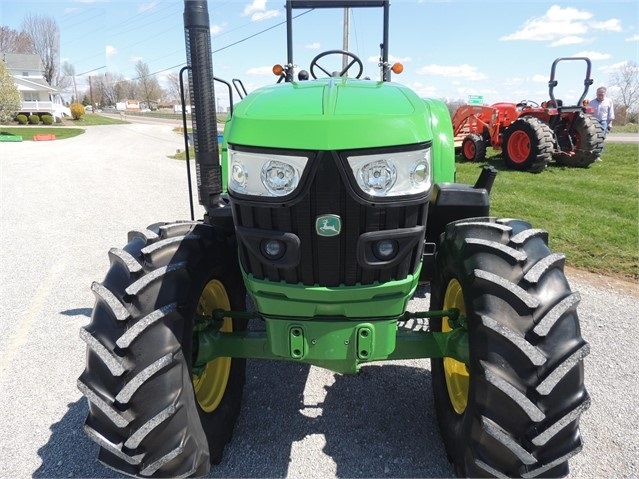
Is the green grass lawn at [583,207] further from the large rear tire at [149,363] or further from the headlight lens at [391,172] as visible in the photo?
the large rear tire at [149,363]

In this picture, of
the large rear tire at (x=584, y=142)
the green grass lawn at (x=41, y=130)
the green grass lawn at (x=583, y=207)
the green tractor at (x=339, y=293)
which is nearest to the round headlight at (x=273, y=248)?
the green tractor at (x=339, y=293)

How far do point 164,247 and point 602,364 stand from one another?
287 cm

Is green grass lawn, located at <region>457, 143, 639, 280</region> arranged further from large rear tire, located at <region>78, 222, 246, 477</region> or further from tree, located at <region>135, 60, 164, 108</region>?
tree, located at <region>135, 60, 164, 108</region>

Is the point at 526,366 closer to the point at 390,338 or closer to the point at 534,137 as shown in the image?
the point at 390,338

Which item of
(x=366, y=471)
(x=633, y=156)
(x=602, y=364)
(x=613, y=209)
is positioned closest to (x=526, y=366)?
(x=366, y=471)

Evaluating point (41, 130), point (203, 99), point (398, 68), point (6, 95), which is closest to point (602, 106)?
point (398, 68)

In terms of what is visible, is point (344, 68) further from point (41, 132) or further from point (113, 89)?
point (113, 89)

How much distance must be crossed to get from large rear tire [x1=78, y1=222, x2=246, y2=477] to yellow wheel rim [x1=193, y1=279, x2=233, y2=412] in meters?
0.20

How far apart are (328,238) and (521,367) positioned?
2.90 feet

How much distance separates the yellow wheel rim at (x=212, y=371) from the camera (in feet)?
8.53

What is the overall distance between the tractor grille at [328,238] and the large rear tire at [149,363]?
384 millimetres

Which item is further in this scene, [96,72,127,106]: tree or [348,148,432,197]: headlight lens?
[96,72,127,106]: tree

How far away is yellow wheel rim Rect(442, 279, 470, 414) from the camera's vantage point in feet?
8.41

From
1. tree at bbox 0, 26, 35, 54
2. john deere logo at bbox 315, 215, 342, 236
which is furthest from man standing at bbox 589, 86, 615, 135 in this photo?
tree at bbox 0, 26, 35, 54
